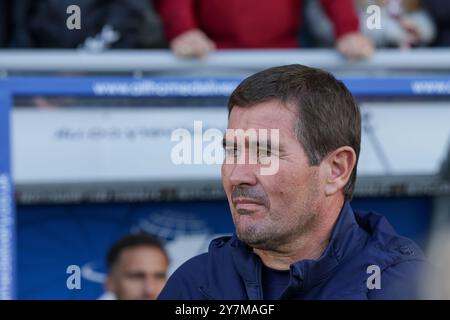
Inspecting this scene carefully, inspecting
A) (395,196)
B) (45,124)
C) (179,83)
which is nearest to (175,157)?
(179,83)

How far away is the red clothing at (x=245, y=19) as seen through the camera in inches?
125

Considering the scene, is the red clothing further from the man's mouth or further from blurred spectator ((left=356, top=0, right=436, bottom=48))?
the man's mouth

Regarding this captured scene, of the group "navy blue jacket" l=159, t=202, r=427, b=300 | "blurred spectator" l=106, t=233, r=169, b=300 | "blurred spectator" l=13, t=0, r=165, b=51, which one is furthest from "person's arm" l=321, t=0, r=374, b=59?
"navy blue jacket" l=159, t=202, r=427, b=300

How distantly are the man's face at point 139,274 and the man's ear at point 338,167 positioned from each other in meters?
1.22

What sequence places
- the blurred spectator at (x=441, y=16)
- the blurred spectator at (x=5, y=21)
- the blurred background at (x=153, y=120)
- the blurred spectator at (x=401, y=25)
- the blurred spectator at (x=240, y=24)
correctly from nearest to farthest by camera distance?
the blurred background at (x=153, y=120) < the blurred spectator at (x=240, y=24) < the blurred spectator at (x=401, y=25) < the blurred spectator at (x=5, y=21) < the blurred spectator at (x=441, y=16)

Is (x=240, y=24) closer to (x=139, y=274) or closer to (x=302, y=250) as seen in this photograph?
(x=139, y=274)

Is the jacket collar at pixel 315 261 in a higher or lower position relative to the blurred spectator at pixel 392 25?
lower

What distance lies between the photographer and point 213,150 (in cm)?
255

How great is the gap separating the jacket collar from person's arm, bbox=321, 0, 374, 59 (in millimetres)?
1505

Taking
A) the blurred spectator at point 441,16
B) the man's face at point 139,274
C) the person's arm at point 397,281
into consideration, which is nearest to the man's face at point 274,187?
the person's arm at point 397,281

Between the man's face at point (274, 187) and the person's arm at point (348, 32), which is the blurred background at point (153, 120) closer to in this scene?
the person's arm at point (348, 32)

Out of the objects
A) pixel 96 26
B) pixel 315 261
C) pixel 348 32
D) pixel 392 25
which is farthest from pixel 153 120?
pixel 315 261

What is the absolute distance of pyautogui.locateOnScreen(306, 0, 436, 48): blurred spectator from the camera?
3301mm

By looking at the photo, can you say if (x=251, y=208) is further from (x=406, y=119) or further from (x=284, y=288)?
(x=406, y=119)
